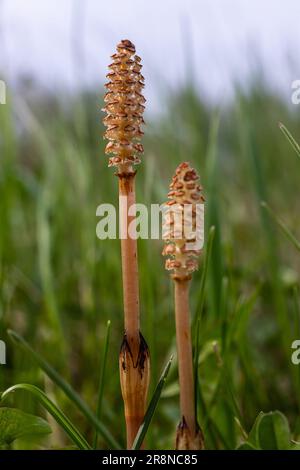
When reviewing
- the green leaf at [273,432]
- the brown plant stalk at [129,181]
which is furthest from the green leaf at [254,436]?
the brown plant stalk at [129,181]

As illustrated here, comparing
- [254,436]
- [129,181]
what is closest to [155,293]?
[254,436]

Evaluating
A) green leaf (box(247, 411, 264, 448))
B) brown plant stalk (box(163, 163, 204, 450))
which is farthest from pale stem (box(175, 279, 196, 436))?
green leaf (box(247, 411, 264, 448))

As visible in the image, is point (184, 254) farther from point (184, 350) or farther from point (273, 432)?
point (273, 432)

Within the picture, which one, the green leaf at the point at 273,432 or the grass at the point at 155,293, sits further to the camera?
the grass at the point at 155,293

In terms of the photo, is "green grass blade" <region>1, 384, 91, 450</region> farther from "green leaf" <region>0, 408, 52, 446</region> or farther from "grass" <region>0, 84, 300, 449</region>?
"grass" <region>0, 84, 300, 449</region>

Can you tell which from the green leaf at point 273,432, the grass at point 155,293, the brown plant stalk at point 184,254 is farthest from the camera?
the grass at point 155,293

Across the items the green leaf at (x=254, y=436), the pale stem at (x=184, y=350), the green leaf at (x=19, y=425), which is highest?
the pale stem at (x=184, y=350)

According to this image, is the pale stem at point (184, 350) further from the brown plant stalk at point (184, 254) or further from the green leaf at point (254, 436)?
the green leaf at point (254, 436)
